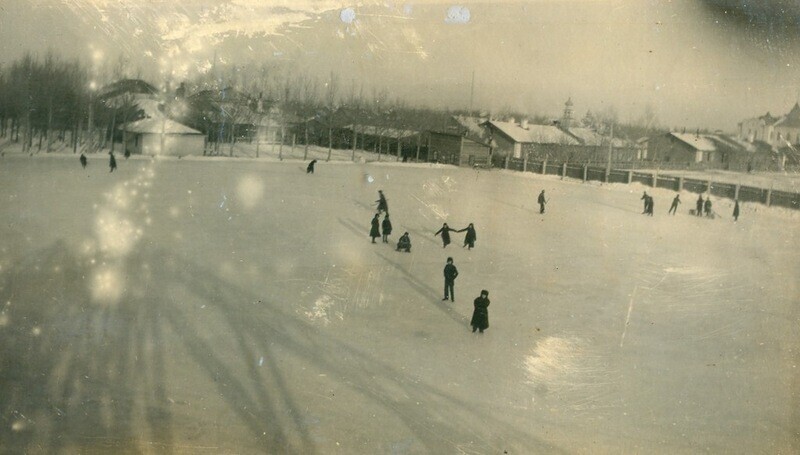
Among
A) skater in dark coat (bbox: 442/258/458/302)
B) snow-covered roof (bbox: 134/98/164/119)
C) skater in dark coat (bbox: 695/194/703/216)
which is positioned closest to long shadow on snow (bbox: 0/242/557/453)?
skater in dark coat (bbox: 442/258/458/302)

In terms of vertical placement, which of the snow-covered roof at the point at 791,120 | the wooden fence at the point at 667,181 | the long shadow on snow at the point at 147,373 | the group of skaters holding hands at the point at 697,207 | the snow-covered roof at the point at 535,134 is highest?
the snow-covered roof at the point at 535,134

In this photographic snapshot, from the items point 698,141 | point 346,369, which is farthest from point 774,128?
point 698,141

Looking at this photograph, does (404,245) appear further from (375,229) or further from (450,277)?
(450,277)

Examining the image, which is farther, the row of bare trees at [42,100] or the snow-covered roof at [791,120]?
the row of bare trees at [42,100]

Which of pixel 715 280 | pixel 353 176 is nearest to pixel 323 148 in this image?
pixel 353 176

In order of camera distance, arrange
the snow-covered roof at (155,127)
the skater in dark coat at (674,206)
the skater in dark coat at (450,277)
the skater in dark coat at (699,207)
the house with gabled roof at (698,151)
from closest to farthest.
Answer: the skater in dark coat at (450,277) < the skater in dark coat at (674,206) < the skater in dark coat at (699,207) < the house with gabled roof at (698,151) < the snow-covered roof at (155,127)

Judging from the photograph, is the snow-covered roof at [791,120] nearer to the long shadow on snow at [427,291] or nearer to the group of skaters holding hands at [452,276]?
the group of skaters holding hands at [452,276]

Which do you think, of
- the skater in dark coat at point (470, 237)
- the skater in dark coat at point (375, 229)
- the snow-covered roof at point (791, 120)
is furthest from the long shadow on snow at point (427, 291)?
the snow-covered roof at point (791, 120)

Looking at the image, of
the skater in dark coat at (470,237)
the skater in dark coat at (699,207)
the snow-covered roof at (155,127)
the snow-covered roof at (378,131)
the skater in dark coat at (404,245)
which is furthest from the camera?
the snow-covered roof at (378,131)
